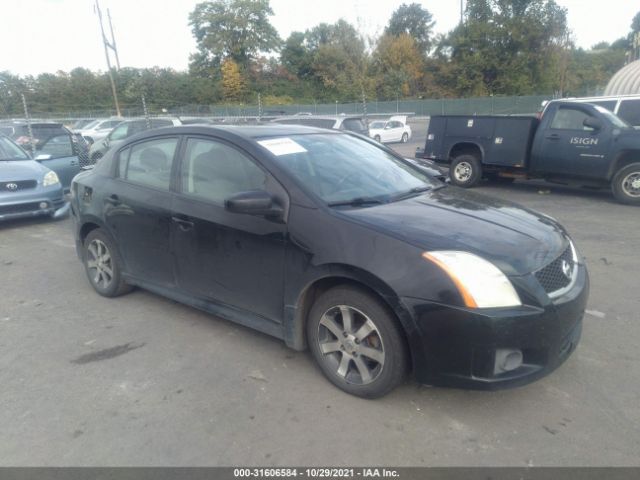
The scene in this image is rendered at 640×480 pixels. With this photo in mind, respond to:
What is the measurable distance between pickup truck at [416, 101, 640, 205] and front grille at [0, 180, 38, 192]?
8.03 meters

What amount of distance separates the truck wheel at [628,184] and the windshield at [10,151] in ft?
34.8

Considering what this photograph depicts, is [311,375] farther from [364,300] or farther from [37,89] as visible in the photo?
[37,89]

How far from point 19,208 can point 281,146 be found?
6269mm

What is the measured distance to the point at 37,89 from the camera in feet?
144

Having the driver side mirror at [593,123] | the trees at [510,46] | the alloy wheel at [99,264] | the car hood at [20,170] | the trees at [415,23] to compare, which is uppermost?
the trees at [415,23]

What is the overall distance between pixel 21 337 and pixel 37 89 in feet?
158

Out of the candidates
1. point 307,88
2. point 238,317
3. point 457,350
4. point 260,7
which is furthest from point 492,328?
point 260,7

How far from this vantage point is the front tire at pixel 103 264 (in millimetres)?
4656

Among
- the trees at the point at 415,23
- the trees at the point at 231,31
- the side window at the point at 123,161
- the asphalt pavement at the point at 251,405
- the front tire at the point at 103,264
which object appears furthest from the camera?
the trees at the point at 415,23

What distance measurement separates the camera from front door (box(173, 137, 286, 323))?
3.34 metres

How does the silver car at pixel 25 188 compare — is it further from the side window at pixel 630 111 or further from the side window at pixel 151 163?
the side window at pixel 630 111

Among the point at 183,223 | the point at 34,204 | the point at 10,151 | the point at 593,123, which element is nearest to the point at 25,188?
the point at 34,204

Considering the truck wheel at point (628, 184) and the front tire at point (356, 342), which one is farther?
the truck wheel at point (628, 184)

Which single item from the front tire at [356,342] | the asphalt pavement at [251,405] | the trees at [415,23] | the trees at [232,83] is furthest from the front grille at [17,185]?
the trees at [415,23]
